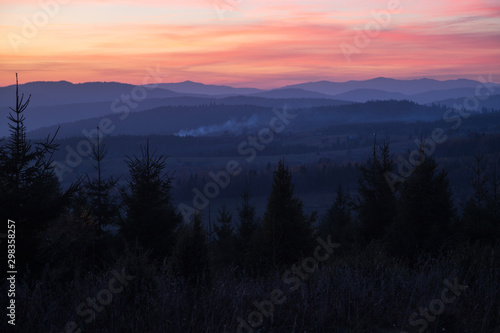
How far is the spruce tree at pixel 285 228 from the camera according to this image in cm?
1911

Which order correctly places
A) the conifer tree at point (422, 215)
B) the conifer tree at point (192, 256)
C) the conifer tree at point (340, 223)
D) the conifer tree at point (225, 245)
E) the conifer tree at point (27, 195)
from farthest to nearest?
the conifer tree at point (340, 223) → the conifer tree at point (225, 245) → the conifer tree at point (422, 215) → the conifer tree at point (27, 195) → the conifer tree at point (192, 256)

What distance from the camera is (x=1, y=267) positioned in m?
7.75

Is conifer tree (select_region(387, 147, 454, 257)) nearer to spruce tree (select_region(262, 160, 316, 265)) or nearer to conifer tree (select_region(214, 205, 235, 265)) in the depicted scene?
spruce tree (select_region(262, 160, 316, 265))

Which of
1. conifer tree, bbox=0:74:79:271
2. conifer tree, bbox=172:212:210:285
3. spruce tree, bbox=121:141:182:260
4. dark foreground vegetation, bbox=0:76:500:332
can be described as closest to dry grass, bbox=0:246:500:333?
dark foreground vegetation, bbox=0:76:500:332

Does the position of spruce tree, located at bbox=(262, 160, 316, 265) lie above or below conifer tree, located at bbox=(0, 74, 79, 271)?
below

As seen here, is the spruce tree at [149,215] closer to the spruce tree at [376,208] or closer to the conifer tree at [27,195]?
the conifer tree at [27,195]

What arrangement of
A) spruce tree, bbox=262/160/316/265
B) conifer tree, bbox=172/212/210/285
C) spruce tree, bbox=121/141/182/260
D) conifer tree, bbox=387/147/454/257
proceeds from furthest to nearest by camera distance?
spruce tree, bbox=262/160/316/265 → conifer tree, bbox=387/147/454/257 → spruce tree, bbox=121/141/182/260 → conifer tree, bbox=172/212/210/285

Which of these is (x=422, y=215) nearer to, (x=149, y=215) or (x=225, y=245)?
(x=149, y=215)

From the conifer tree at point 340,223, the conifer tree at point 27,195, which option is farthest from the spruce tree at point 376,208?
the conifer tree at point 27,195

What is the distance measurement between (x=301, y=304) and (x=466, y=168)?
6009 inches

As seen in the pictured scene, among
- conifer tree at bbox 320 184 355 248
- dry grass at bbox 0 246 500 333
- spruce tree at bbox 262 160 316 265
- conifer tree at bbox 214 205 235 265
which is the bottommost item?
conifer tree at bbox 214 205 235 265

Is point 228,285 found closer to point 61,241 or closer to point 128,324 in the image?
point 128,324

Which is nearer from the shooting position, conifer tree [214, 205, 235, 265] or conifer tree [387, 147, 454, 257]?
conifer tree [387, 147, 454, 257]

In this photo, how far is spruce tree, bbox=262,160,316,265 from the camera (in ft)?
62.7
